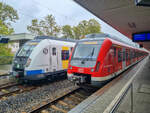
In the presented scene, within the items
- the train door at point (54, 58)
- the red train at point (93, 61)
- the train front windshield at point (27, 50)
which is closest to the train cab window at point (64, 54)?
the train door at point (54, 58)

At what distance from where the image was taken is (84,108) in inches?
150

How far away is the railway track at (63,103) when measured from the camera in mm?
4540

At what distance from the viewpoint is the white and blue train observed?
23.1 ft

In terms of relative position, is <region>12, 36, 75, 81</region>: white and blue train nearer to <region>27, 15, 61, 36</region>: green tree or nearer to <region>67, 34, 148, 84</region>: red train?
<region>67, 34, 148, 84</region>: red train

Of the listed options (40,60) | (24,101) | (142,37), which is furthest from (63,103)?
(142,37)

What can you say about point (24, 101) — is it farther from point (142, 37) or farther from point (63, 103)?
point (142, 37)

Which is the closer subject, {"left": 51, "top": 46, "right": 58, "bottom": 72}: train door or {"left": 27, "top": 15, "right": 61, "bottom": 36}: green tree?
{"left": 51, "top": 46, "right": 58, "bottom": 72}: train door

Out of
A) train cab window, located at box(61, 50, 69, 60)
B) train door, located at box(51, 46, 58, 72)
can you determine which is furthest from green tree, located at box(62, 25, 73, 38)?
train door, located at box(51, 46, 58, 72)

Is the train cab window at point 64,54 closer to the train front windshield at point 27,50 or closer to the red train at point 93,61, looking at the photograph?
the train front windshield at point 27,50

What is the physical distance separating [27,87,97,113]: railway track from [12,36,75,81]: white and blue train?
7.65ft

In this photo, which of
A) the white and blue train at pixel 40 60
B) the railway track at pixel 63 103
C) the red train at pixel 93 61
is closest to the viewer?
the railway track at pixel 63 103

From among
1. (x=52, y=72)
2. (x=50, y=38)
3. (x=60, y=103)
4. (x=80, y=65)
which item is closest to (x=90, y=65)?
(x=80, y=65)

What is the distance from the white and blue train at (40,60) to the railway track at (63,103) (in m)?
2.33

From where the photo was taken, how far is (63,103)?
5.11 meters
